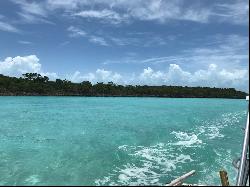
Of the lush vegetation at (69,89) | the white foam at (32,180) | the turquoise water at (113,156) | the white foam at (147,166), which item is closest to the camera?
the white foam at (32,180)

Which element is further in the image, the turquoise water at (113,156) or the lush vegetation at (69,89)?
the lush vegetation at (69,89)

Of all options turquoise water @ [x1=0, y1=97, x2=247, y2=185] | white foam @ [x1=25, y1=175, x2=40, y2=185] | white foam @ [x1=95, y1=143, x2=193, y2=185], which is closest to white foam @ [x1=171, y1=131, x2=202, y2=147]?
turquoise water @ [x1=0, y1=97, x2=247, y2=185]

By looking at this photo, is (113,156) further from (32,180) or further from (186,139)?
(186,139)

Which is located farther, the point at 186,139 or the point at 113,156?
the point at 186,139

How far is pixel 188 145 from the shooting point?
25.6 metres

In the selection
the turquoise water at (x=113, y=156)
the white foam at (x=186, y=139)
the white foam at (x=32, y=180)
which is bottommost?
the white foam at (x=32, y=180)

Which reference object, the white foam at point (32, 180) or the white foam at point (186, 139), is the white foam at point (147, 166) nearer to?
the white foam at point (186, 139)

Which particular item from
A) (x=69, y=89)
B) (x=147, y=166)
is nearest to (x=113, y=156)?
(x=147, y=166)

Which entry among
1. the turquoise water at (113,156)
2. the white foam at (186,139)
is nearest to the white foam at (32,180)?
the turquoise water at (113,156)

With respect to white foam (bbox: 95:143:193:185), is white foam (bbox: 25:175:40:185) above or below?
below

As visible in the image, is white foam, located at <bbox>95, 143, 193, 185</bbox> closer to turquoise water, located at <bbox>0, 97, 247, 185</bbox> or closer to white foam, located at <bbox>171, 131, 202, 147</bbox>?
turquoise water, located at <bbox>0, 97, 247, 185</bbox>

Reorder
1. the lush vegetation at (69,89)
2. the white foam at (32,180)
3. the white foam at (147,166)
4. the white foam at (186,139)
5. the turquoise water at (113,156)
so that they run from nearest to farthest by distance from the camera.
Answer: the white foam at (32,180), the white foam at (147,166), the turquoise water at (113,156), the white foam at (186,139), the lush vegetation at (69,89)

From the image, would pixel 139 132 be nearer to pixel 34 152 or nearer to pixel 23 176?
pixel 34 152

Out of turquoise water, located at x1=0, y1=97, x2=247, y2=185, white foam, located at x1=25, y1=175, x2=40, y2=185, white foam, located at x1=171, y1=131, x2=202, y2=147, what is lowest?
white foam, located at x1=25, y1=175, x2=40, y2=185
